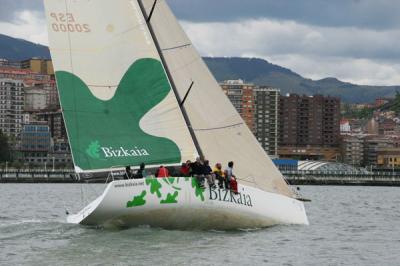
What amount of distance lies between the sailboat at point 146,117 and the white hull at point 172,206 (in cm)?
2

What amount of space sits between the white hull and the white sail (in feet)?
4.20

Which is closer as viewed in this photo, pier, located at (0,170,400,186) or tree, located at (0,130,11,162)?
pier, located at (0,170,400,186)

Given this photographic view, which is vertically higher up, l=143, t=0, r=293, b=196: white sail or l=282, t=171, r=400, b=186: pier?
l=143, t=0, r=293, b=196: white sail

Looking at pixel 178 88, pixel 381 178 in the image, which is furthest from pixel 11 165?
pixel 178 88

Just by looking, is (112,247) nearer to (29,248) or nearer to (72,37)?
(29,248)

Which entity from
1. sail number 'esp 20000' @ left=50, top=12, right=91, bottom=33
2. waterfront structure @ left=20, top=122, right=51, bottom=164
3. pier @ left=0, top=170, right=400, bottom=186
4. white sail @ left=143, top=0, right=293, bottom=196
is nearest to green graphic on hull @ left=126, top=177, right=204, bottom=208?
white sail @ left=143, top=0, right=293, bottom=196

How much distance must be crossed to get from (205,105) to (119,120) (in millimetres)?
2201

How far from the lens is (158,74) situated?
25641mm

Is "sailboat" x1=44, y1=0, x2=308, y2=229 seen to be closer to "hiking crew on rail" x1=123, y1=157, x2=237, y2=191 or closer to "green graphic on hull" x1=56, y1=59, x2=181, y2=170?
"green graphic on hull" x1=56, y1=59, x2=181, y2=170

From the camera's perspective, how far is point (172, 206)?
24.1 meters

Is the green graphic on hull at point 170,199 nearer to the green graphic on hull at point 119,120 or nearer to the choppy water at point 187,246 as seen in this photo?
the choppy water at point 187,246

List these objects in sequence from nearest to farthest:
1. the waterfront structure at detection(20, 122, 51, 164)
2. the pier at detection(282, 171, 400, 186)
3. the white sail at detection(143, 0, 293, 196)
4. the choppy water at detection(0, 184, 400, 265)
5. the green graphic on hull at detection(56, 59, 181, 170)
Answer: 1. the choppy water at detection(0, 184, 400, 265)
2. the green graphic on hull at detection(56, 59, 181, 170)
3. the white sail at detection(143, 0, 293, 196)
4. the pier at detection(282, 171, 400, 186)
5. the waterfront structure at detection(20, 122, 51, 164)

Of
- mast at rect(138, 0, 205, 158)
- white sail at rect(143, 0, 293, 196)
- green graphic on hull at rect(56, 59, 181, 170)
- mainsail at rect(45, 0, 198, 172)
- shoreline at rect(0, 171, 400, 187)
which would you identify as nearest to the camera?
mainsail at rect(45, 0, 198, 172)

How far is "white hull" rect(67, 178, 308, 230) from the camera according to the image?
24.0 m
